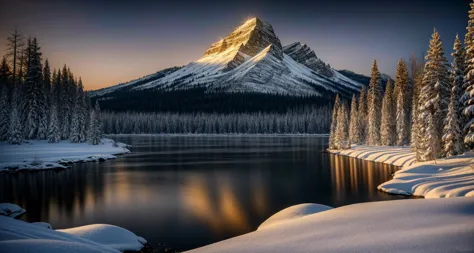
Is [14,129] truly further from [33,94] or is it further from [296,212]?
[296,212]

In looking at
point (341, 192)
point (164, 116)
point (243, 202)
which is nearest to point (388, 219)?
point (243, 202)

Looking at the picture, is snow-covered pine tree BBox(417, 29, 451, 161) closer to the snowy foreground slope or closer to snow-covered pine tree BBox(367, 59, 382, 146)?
the snowy foreground slope

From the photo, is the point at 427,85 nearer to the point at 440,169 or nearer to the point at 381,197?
the point at 440,169

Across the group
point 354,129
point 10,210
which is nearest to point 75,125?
point 10,210

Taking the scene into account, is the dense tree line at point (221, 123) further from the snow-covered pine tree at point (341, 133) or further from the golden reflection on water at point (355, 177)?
the golden reflection on water at point (355, 177)

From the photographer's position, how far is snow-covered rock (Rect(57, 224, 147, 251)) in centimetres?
1430

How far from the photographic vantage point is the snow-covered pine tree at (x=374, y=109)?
68.1m

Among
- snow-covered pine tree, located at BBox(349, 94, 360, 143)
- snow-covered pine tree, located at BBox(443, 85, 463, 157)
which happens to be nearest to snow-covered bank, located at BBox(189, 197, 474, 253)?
snow-covered pine tree, located at BBox(443, 85, 463, 157)

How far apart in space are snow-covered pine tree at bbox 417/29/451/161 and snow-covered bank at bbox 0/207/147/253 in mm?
34332

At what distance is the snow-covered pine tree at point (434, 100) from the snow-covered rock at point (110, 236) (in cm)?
3391

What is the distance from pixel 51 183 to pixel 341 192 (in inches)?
1113

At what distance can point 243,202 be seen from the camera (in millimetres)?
25766

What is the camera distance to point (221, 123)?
7156 inches

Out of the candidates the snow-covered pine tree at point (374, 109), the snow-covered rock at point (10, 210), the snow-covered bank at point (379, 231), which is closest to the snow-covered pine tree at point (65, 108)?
the snow-covered rock at point (10, 210)
